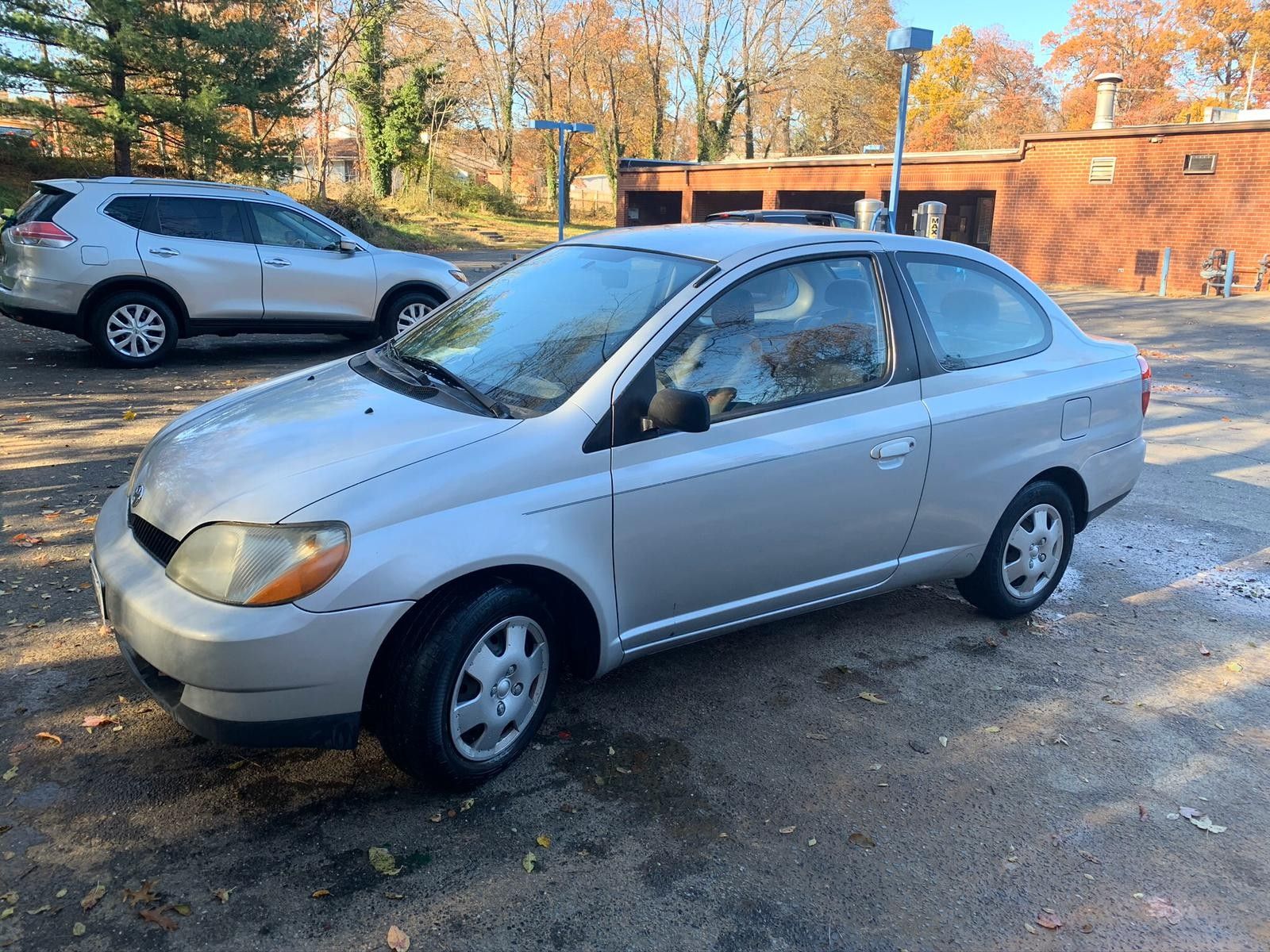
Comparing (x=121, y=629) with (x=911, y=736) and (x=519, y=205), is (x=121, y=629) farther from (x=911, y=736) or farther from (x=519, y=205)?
(x=519, y=205)

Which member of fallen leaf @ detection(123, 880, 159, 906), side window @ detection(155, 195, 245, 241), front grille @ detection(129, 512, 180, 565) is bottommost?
fallen leaf @ detection(123, 880, 159, 906)

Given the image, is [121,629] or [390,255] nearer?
[121,629]

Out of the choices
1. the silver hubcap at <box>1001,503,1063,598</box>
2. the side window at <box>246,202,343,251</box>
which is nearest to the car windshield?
the silver hubcap at <box>1001,503,1063,598</box>

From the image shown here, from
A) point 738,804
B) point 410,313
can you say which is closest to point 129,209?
point 410,313

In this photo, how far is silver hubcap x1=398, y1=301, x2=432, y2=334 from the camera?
10.9m

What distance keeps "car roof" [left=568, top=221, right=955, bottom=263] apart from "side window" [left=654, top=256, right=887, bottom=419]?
4.5 inches

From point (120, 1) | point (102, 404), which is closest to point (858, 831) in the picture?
point (102, 404)

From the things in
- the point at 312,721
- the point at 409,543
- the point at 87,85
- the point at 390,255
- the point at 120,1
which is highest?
the point at 120,1

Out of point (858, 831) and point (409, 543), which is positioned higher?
point (409, 543)

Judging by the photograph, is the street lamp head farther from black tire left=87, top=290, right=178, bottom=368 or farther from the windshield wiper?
the windshield wiper

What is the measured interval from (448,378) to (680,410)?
962mm

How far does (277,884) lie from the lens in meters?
2.72

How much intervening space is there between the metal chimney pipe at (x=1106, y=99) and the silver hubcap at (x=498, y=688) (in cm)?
2821

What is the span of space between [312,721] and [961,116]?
63.7m
